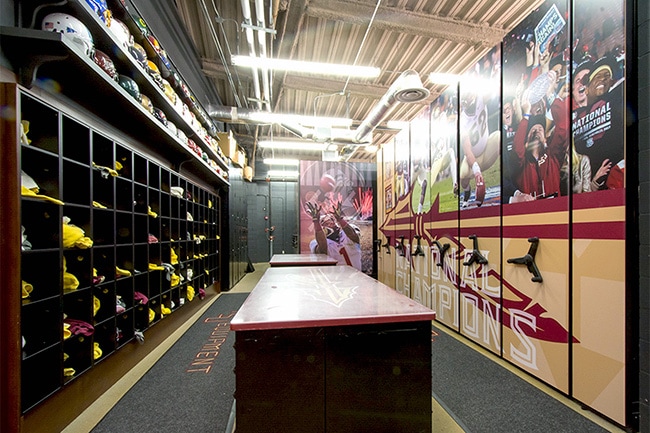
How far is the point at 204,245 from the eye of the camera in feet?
17.1

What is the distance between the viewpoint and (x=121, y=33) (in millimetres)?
2270

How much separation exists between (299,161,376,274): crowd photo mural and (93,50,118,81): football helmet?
4.92m

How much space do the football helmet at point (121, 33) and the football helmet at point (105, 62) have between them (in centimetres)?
16

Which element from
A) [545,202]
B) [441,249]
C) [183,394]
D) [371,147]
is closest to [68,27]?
[183,394]

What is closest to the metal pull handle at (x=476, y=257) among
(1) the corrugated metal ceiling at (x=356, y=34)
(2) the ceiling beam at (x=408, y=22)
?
(1) the corrugated metal ceiling at (x=356, y=34)

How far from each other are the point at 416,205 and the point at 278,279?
2.83 metres

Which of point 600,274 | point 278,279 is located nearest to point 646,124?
point 600,274

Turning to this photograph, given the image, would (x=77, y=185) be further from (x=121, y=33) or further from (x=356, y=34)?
(x=356, y=34)

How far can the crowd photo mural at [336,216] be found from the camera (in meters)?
6.89

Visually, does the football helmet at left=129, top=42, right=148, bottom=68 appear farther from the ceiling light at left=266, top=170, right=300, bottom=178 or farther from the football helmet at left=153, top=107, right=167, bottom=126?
the ceiling light at left=266, top=170, right=300, bottom=178

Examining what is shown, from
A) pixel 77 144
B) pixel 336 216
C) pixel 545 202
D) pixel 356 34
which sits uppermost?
pixel 356 34

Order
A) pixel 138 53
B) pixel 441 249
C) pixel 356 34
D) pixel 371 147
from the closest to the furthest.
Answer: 1. pixel 138 53
2. pixel 441 249
3. pixel 356 34
4. pixel 371 147

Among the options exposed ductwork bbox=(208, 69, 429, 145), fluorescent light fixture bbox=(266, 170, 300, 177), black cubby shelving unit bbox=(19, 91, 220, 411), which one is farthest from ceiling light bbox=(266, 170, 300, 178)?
black cubby shelving unit bbox=(19, 91, 220, 411)

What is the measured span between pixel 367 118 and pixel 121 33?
441 cm
